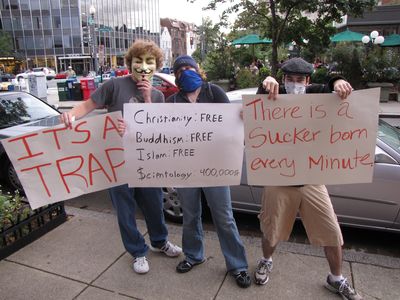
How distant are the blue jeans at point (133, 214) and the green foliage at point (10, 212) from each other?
3.88 feet

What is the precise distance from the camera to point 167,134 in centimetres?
266

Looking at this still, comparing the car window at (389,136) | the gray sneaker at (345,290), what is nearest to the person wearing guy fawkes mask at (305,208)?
the gray sneaker at (345,290)

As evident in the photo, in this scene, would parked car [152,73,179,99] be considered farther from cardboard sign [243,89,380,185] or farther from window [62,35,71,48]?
window [62,35,71,48]

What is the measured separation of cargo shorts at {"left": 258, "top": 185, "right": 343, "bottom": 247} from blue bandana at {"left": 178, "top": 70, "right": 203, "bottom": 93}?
2.98 ft

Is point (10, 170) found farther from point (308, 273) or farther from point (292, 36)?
point (292, 36)

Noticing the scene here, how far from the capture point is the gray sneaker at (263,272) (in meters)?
2.88

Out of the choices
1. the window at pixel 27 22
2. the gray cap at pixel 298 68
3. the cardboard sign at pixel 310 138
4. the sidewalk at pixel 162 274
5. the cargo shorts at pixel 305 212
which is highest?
the window at pixel 27 22

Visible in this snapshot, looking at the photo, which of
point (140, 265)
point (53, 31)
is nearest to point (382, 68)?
point (140, 265)

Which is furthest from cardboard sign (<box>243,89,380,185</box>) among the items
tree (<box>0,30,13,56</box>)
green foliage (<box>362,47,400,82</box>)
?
tree (<box>0,30,13,56</box>)

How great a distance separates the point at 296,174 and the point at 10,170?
177 inches

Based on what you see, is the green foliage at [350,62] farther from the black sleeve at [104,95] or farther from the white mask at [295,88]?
the black sleeve at [104,95]

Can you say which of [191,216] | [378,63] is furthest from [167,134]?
[378,63]

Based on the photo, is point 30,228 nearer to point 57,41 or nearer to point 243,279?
point 243,279

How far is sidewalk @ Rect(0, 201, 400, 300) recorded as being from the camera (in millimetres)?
2818
